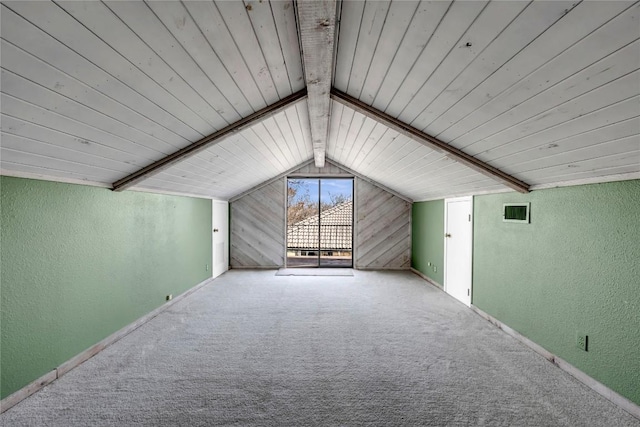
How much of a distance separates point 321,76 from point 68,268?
240 centimetres

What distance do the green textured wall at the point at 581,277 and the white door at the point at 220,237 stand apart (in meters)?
4.42

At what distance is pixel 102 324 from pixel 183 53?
8.08 ft

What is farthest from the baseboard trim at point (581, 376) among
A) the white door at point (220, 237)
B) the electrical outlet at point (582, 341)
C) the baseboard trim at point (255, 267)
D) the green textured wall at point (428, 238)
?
the white door at point (220, 237)

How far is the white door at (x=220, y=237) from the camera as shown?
5.29 meters

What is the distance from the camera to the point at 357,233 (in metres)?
6.10

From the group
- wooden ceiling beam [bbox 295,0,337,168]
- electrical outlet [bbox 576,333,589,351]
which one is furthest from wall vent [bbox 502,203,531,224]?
wooden ceiling beam [bbox 295,0,337,168]

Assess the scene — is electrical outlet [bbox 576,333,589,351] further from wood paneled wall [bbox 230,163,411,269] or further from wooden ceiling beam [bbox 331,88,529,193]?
wood paneled wall [bbox 230,163,411,269]

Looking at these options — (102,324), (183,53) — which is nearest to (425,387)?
(183,53)

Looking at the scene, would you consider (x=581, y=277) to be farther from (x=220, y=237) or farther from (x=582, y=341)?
A: (x=220, y=237)

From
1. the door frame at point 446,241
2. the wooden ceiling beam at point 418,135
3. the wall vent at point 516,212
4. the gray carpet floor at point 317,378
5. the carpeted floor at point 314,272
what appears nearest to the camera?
the gray carpet floor at point 317,378

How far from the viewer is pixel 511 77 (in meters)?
1.44

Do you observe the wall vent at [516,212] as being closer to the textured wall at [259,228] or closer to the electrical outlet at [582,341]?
the electrical outlet at [582,341]

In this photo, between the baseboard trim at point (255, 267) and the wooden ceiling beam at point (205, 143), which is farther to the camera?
the baseboard trim at point (255, 267)

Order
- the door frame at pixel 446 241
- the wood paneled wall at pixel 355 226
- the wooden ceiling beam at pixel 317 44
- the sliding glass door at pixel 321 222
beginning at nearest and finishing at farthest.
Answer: the wooden ceiling beam at pixel 317 44, the door frame at pixel 446 241, the wood paneled wall at pixel 355 226, the sliding glass door at pixel 321 222
